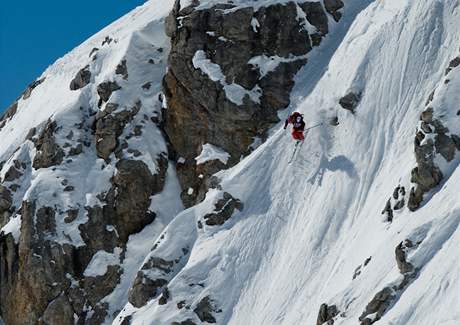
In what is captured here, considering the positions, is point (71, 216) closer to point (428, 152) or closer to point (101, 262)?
point (101, 262)

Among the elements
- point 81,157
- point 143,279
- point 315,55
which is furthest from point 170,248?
point 315,55

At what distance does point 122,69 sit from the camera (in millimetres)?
46781

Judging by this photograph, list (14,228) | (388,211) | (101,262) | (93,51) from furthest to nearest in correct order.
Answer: (93,51)
(14,228)
(101,262)
(388,211)

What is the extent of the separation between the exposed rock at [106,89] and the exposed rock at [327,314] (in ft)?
65.3

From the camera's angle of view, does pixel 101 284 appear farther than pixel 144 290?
Yes

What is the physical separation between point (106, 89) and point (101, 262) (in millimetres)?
9971

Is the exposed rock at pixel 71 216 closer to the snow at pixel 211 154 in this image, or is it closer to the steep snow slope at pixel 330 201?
the steep snow slope at pixel 330 201

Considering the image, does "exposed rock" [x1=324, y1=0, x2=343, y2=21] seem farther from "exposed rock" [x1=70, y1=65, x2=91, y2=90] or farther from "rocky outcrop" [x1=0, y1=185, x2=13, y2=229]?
"rocky outcrop" [x1=0, y1=185, x2=13, y2=229]

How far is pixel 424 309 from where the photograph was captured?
27.8 metres

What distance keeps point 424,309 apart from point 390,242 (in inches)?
167

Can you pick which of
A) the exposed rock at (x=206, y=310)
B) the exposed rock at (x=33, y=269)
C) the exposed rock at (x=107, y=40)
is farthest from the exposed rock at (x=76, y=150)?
the exposed rock at (x=206, y=310)

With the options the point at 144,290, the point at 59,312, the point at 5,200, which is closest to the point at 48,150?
the point at 5,200

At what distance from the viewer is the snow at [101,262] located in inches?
1642

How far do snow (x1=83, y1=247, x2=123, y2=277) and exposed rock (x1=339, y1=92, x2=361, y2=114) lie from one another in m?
13.3
